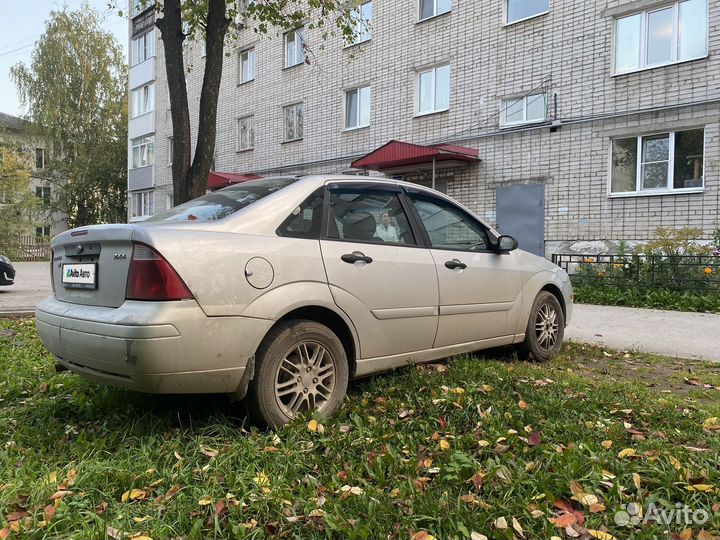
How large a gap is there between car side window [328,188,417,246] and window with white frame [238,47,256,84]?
1822 cm

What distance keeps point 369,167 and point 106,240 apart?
470 inches

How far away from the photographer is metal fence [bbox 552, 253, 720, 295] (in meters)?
9.16

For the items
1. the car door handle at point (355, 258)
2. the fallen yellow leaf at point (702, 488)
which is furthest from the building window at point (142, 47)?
the fallen yellow leaf at point (702, 488)

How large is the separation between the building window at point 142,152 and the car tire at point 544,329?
2451 cm

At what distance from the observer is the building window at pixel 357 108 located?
16641 millimetres

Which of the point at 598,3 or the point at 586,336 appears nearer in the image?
the point at 586,336

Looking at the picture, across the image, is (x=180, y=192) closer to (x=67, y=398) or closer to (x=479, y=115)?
(x=67, y=398)

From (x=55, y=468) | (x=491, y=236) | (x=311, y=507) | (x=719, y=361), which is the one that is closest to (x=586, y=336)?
(x=719, y=361)

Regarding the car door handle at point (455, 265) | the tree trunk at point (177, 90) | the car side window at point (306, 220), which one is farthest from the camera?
the tree trunk at point (177, 90)

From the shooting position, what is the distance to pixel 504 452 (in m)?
2.71

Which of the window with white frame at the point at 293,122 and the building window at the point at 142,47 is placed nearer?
the window with white frame at the point at 293,122

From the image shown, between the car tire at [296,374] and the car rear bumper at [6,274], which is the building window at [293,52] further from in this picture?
the car tire at [296,374]

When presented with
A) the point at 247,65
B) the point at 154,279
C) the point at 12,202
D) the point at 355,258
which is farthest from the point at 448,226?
the point at 12,202

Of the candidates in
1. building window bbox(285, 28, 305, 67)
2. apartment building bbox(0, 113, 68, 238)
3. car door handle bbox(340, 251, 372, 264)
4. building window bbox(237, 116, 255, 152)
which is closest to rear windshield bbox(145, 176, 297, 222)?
car door handle bbox(340, 251, 372, 264)
